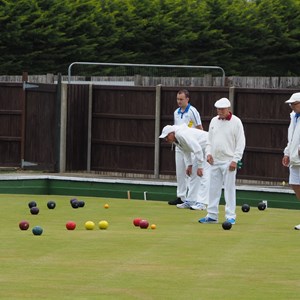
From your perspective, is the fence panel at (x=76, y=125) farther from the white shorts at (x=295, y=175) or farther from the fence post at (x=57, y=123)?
the white shorts at (x=295, y=175)

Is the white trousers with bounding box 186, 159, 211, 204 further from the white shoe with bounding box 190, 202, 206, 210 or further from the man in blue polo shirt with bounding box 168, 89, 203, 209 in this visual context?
the man in blue polo shirt with bounding box 168, 89, 203, 209

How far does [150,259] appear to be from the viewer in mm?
11562

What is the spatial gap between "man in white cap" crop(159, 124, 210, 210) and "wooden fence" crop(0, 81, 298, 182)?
3.92 meters

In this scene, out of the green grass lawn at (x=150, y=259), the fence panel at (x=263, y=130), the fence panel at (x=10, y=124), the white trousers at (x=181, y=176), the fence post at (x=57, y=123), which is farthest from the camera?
the fence panel at (x=10, y=124)

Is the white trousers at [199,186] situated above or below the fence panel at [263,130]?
below

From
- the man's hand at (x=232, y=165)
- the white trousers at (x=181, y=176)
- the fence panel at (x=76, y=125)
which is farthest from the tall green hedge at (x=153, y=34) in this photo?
the man's hand at (x=232, y=165)

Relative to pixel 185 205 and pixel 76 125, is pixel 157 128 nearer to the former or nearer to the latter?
pixel 76 125

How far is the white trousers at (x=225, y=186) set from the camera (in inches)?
→ 607

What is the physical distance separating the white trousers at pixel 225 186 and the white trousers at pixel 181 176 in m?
3.04

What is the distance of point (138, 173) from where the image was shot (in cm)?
2336

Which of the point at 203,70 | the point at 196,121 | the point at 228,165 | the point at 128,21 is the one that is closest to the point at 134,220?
the point at 228,165

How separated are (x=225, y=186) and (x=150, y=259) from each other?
13.4 feet

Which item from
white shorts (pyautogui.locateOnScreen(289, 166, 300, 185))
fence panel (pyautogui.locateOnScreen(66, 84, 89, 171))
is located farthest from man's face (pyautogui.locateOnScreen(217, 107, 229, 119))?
fence panel (pyautogui.locateOnScreen(66, 84, 89, 171))

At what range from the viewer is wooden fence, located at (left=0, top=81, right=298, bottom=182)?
906 inches
